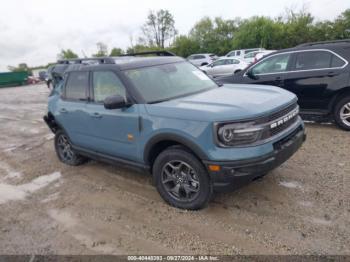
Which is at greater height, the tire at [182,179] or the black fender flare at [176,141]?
the black fender flare at [176,141]

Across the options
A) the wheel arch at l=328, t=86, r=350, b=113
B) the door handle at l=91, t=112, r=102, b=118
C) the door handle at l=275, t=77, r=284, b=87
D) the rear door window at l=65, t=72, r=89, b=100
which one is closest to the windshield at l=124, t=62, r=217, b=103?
the door handle at l=91, t=112, r=102, b=118

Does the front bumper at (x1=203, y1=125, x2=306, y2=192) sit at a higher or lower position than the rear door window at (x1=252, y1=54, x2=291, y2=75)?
lower

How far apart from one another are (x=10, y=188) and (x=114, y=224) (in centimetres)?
232

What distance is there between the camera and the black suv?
5.90 metres

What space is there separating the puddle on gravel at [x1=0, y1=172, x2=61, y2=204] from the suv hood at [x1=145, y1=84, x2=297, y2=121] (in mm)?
2408

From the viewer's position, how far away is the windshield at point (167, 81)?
391 cm

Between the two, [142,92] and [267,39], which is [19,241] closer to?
[142,92]

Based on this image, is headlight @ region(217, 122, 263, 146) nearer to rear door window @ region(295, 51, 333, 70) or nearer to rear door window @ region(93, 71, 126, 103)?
rear door window @ region(93, 71, 126, 103)

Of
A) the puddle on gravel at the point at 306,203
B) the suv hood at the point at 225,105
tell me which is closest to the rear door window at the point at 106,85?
the suv hood at the point at 225,105

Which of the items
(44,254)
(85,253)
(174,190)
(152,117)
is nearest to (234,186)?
(174,190)

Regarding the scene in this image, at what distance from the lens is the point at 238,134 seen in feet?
10.1

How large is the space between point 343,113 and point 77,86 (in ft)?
16.7

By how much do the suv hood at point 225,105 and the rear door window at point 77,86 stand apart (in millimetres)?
1469

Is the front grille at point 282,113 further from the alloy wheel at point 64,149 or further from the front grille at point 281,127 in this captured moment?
the alloy wheel at point 64,149
